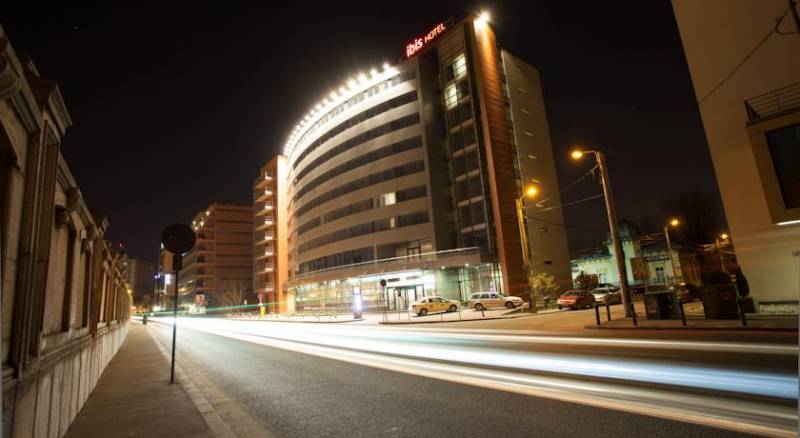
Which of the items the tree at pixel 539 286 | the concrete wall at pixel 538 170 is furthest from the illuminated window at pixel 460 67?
Answer: the tree at pixel 539 286

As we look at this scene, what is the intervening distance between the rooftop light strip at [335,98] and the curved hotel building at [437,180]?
0.99 ft

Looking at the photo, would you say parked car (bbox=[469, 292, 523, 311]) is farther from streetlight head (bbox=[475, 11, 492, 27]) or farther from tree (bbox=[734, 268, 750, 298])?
streetlight head (bbox=[475, 11, 492, 27])

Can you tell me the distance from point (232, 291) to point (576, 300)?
8838 centimetres

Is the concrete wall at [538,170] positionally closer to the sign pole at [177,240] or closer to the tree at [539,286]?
the tree at [539,286]

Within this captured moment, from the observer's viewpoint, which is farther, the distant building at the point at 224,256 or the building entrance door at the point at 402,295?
the distant building at the point at 224,256

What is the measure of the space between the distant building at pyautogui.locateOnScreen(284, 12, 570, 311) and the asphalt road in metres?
36.1

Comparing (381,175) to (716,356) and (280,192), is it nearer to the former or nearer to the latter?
(280,192)

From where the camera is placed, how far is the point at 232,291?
99875 millimetres

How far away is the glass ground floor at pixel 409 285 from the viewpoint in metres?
45.5

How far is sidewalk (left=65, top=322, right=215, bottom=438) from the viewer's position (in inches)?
215

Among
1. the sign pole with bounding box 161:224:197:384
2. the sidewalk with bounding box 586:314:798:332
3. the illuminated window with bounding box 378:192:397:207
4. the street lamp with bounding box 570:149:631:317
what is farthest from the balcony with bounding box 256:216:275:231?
the sign pole with bounding box 161:224:197:384

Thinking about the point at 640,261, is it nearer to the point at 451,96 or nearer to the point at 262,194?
the point at 451,96

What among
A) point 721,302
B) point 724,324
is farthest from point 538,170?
point 724,324

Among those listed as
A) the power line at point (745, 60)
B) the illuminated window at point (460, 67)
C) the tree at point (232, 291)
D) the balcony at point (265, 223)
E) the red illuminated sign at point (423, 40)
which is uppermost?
the red illuminated sign at point (423, 40)
